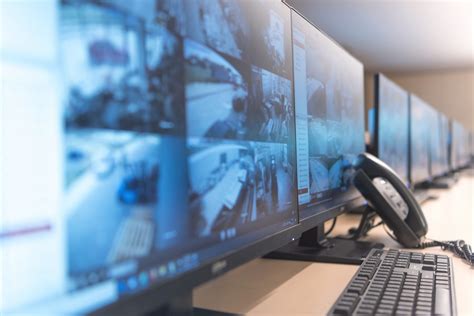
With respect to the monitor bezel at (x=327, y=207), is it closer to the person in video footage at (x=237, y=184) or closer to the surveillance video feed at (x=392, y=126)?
the person in video footage at (x=237, y=184)

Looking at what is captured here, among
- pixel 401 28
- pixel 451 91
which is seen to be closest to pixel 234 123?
pixel 401 28

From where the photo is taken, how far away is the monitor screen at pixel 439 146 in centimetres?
276

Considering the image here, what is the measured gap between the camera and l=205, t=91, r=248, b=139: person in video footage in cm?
52

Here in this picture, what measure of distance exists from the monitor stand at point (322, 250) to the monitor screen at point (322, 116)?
0.32 ft

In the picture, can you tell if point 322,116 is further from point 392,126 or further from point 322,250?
point 392,126

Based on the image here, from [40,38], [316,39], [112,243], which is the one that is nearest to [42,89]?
[40,38]

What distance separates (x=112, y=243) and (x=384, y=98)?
1.28 meters

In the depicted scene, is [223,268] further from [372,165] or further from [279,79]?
[372,165]

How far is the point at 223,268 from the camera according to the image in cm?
52

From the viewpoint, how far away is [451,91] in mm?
6438

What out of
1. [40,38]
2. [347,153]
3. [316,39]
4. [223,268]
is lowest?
[223,268]

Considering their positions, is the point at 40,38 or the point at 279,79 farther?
the point at 279,79

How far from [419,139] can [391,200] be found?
1.39 m

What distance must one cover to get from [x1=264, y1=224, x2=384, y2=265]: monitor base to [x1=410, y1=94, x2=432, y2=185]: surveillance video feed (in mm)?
1082
